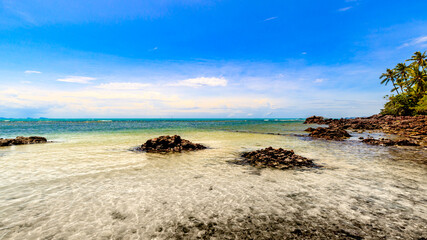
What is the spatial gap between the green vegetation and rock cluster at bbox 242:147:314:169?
5114 cm

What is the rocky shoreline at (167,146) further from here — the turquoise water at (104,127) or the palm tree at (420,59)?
the palm tree at (420,59)

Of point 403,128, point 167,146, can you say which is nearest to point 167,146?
point 167,146

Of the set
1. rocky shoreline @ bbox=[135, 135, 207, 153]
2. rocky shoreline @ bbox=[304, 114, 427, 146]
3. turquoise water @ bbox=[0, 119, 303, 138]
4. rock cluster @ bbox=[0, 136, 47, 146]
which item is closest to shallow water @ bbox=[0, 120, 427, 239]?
rocky shoreline @ bbox=[135, 135, 207, 153]

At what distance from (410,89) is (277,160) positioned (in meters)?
68.8

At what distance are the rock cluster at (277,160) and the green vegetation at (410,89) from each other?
51140mm

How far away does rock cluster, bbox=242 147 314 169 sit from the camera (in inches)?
419

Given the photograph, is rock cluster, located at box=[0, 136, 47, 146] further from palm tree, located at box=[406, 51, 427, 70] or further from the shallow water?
palm tree, located at box=[406, 51, 427, 70]

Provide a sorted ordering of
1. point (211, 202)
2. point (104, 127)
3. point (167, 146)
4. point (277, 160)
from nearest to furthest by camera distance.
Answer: point (211, 202), point (277, 160), point (167, 146), point (104, 127)

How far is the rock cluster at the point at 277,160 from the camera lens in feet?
34.9

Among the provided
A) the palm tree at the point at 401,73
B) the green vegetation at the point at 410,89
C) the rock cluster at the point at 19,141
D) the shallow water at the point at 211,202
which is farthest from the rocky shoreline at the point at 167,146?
the palm tree at the point at 401,73

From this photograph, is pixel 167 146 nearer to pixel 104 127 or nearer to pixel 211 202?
pixel 211 202

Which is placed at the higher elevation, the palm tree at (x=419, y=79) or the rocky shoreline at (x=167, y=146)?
the palm tree at (x=419, y=79)

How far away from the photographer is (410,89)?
5247cm

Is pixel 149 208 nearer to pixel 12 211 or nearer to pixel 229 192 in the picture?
pixel 229 192
